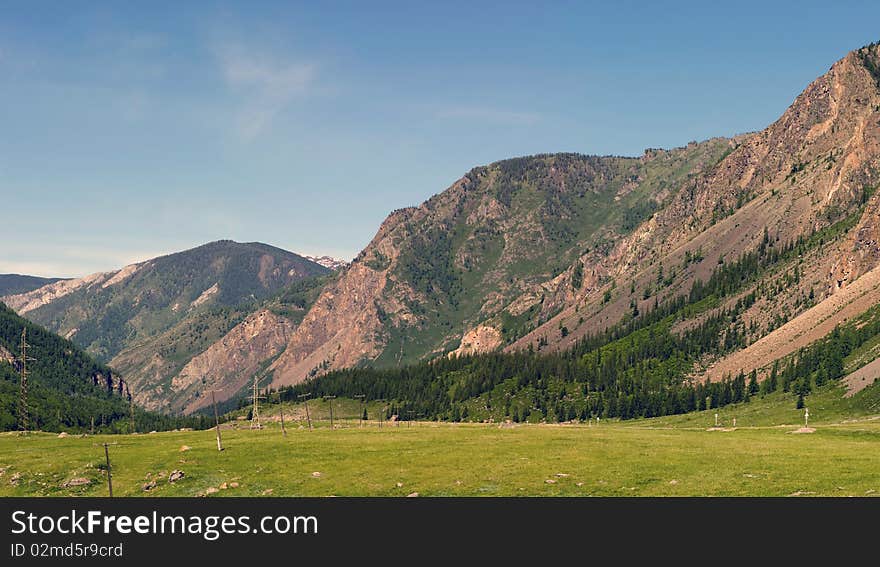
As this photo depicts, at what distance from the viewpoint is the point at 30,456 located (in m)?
91.4

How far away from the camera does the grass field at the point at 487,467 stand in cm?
6612

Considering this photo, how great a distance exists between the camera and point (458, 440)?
105m

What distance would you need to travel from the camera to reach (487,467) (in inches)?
3076

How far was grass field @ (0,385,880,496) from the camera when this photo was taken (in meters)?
66.1
